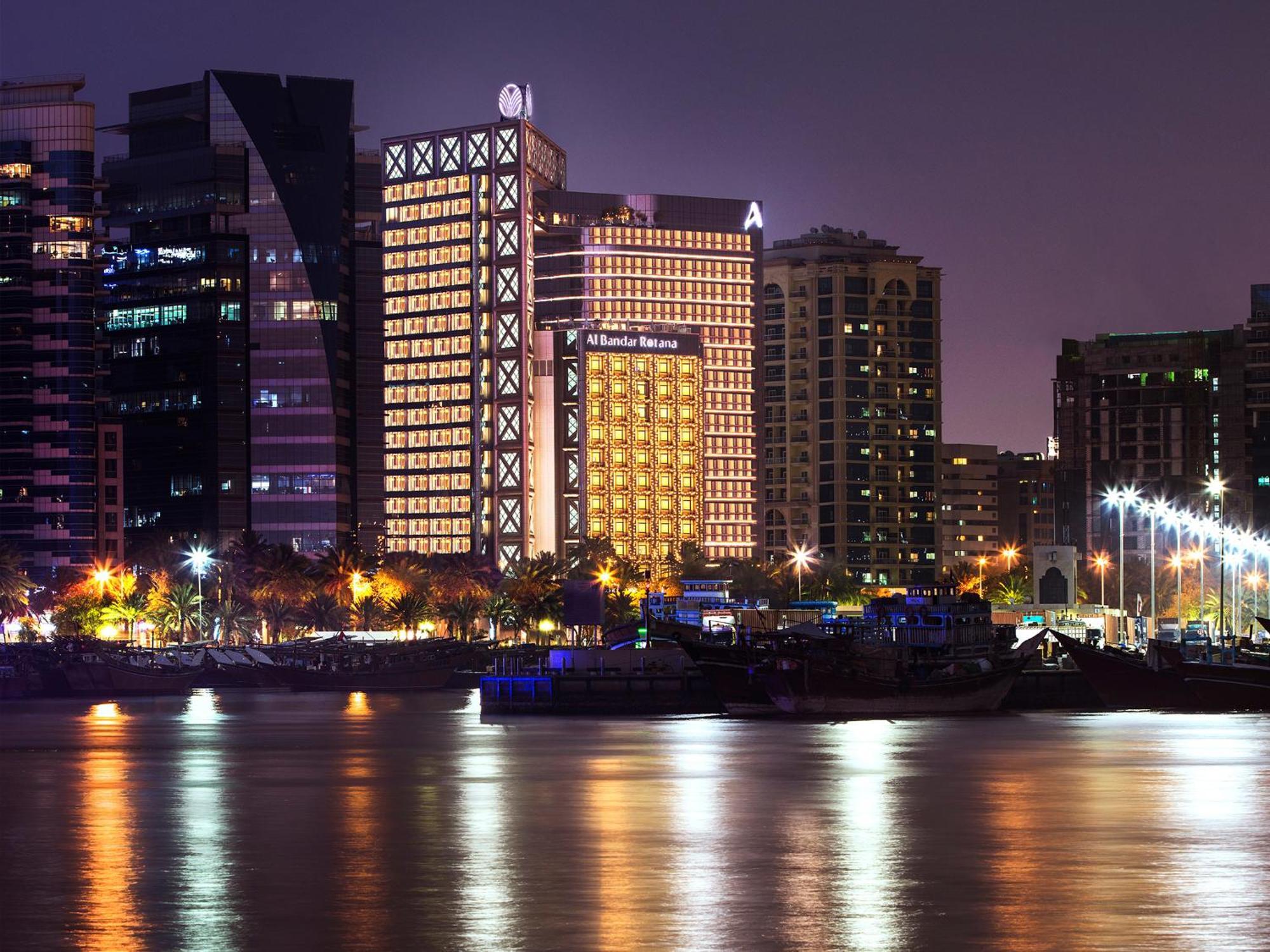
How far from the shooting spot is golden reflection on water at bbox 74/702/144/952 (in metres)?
43.8

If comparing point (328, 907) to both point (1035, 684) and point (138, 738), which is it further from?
point (1035, 684)

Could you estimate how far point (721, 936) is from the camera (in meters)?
42.5

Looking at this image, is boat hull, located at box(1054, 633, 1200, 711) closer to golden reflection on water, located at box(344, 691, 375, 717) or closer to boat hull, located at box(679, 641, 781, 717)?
boat hull, located at box(679, 641, 781, 717)

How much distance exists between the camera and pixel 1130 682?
155000mm

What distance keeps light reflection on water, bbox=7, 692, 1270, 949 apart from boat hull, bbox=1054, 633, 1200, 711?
41192mm

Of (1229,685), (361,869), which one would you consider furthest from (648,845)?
(1229,685)

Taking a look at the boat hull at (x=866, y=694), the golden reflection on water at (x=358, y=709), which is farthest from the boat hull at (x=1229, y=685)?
the golden reflection on water at (x=358, y=709)

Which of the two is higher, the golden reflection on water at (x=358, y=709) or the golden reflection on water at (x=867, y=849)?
the golden reflection on water at (x=867, y=849)

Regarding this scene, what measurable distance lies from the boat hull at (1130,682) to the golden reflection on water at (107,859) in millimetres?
74204

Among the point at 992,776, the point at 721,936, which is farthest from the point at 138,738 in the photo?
the point at 721,936

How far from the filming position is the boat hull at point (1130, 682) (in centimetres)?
15325

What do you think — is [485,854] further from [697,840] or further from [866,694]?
[866,694]

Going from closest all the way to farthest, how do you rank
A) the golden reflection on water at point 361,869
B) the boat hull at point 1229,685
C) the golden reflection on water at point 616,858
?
the golden reflection on water at point 616,858 → the golden reflection on water at point 361,869 → the boat hull at point 1229,685

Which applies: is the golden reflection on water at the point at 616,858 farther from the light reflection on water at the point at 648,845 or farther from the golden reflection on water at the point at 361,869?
the golden reflection on water at the point at 361,869
